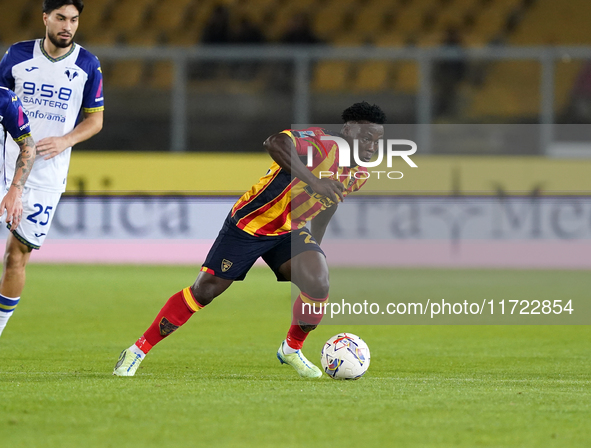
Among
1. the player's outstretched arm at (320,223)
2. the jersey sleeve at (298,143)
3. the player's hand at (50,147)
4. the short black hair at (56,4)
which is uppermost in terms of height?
the short black hair at (56,4)

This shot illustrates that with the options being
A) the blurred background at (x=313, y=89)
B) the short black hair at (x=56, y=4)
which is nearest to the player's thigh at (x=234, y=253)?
the short black hair at (x=56, y=4)

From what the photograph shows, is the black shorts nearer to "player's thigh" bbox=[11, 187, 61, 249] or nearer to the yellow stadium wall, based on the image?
"player's thigh" bbox=[11, 187, 61, 249]

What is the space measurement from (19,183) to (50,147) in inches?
22.9

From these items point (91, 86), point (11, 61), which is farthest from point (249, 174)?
point (11, 61)

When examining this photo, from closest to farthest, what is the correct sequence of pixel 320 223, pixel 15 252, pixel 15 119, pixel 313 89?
pixel 15 119 → pixel 15 252 → pixel 320 223 → pixel 313 89

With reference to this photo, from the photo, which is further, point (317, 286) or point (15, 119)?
point (317, 286)

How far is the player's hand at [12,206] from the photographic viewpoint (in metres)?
5.48

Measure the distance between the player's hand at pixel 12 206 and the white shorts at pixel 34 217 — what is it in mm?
522

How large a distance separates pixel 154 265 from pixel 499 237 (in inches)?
200

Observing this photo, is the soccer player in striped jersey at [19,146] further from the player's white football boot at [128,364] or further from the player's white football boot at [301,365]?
the player's white football boot at [301,365]

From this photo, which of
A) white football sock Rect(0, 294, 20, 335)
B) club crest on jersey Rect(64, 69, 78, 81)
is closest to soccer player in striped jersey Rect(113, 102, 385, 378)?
white football sock Rect(0, 294, 20, 335)

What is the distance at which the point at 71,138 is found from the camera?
20.4 feet

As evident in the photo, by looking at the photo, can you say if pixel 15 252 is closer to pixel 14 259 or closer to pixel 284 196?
pixel 14 259

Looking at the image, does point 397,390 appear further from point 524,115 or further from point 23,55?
point 524,115
